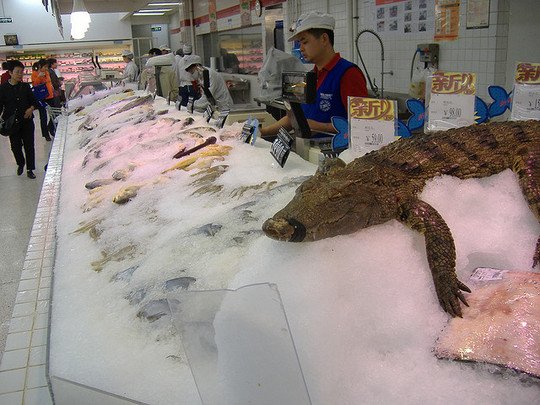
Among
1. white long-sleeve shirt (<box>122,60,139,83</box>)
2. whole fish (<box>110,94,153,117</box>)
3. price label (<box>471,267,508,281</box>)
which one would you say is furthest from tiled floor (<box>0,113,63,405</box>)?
white long-sleeve shirt (<box>122,60,139,83</box>)

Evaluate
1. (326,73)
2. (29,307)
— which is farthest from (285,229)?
(326,73)

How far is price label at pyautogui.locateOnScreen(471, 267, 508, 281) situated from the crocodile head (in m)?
0.29

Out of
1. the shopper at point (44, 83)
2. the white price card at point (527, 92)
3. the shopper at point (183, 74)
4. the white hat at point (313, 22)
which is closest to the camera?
the white price card at point (527, 92)

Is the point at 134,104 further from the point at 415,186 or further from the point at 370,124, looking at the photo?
the point at 415,186

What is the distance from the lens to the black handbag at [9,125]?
8.17 metres

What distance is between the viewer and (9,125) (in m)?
8.17

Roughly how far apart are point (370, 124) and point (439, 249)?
82cm

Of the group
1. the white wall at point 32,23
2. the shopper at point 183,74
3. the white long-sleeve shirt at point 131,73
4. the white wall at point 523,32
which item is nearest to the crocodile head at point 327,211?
the white wall at point 523,32

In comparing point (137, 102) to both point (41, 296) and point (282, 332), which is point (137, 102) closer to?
point (41, 296)

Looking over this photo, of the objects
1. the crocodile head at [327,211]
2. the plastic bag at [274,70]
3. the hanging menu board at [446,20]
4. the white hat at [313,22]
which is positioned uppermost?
the hanging menu board at [446,20]

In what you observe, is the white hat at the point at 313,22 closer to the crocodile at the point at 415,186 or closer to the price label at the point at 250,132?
the price label at the point at 250,132

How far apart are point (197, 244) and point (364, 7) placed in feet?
18.7

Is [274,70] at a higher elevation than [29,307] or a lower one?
higher

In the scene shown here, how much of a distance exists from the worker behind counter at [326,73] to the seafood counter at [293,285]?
34.2 inches
